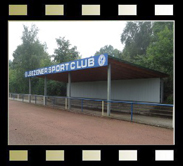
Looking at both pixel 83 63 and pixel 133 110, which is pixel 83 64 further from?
pixel 133 110

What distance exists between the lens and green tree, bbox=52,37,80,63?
27.9m

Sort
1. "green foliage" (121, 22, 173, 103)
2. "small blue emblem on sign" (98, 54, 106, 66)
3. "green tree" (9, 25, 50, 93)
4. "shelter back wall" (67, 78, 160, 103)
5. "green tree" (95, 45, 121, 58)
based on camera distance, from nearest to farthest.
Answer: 1. "small blue emblem on sign" (98, 54, 106, 66)
2. "shelter back wall" (67, 78, 160, 103)
3. "green foliage" (121, 22, 173, 103)
4. "green tree" (9, 25, 50, 93)
5. "green tree" (95, 45, 121, 58)

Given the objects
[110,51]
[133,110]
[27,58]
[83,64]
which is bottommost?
[133,110]

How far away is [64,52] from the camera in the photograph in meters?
28.9

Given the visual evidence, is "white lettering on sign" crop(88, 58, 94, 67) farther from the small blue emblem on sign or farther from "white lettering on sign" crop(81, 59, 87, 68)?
the small blue emblem on sign

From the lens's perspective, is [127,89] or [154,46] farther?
[154,46]

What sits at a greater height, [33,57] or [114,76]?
[33,57]

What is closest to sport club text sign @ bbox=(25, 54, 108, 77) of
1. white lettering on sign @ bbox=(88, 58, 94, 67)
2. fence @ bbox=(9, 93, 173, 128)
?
white lettering on sign @ bbox=(88, 58, 94, 67)

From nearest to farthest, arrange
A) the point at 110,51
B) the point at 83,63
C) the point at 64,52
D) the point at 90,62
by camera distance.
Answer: the point at 90,62
the point at 83,63
the point at 64,52
the point at 110,51

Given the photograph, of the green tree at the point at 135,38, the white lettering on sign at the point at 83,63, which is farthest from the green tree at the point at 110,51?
the white lettering on sign at the point at 83,63

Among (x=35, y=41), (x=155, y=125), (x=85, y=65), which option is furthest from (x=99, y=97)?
(x=35, y=41)

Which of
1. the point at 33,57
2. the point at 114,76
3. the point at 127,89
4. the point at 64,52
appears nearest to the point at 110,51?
the point at 64,52

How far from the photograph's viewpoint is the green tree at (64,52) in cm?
2792
